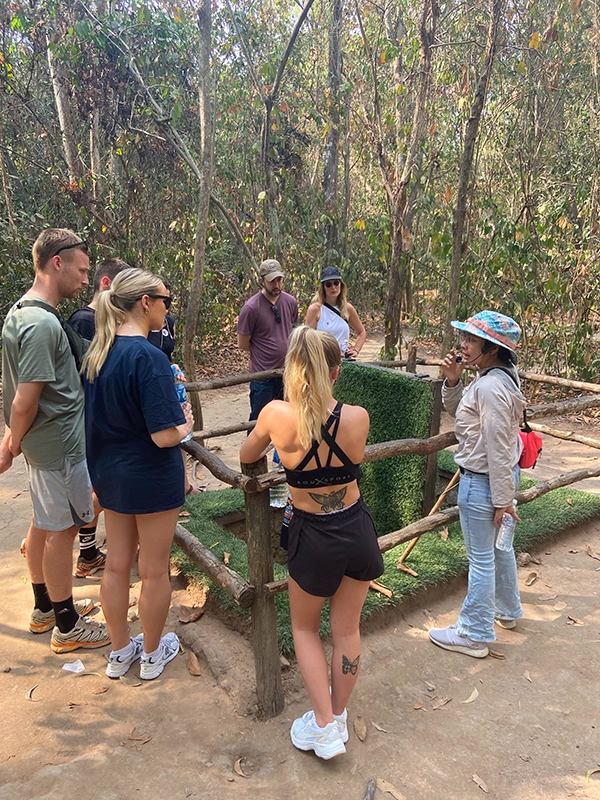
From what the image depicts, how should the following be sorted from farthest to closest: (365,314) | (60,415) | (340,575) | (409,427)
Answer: (365,314) → (409,427) → (60,415) → (340,575)

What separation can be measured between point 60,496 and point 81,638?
750mm

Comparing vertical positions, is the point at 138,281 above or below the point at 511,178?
below

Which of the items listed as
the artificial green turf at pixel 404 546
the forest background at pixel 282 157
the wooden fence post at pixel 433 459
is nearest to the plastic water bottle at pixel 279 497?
the artificial green turf at pixel 404 546

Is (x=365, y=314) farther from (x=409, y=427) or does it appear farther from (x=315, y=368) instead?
(x=315, y=368)

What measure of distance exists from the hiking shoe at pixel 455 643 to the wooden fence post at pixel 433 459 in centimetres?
115

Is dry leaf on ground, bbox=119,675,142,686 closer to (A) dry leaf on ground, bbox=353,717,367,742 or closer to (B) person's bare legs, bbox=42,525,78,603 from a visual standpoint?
(B) person's bare legs, bbox=42,525,78,603

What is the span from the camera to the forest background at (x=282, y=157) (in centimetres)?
657

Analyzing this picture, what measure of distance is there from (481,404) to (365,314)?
10.9 meters

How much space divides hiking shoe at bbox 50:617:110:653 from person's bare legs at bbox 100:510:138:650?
1.22ft

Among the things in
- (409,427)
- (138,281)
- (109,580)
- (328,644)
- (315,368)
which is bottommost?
(328,644)

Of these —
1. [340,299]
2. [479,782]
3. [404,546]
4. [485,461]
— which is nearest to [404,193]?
[340,299]

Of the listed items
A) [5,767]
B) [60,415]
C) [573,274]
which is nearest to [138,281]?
[60,415]

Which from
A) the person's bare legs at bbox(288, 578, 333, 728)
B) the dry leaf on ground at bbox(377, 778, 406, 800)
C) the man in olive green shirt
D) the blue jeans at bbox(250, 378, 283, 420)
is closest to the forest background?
the blue jeans at bbox(250, 378, 283, 420)

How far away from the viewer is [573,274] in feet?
24.3
